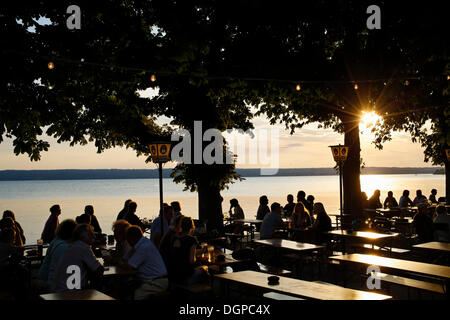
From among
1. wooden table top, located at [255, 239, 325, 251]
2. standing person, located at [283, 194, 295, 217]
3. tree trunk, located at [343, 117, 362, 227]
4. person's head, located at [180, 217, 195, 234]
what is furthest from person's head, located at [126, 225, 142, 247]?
tree trunk, located at [343, 117, 362, 227]

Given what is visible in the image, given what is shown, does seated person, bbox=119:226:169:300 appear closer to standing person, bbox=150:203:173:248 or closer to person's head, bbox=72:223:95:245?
person's head, bbox=72:223:95:245

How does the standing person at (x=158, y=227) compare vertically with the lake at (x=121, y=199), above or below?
above

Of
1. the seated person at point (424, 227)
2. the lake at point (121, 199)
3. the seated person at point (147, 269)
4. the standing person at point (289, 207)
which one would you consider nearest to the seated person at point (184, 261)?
the seated person at point (147, 269)

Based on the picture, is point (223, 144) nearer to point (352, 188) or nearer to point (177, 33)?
point (352, 188)

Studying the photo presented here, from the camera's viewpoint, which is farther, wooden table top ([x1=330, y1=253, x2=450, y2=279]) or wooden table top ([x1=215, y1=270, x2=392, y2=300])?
wooden table top ([x1=330, y1=253, x2=450, y2=279])

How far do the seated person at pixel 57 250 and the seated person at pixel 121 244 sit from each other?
95 centimetres

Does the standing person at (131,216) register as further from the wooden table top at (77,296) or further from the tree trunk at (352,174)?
the tree trunk at (352,174)

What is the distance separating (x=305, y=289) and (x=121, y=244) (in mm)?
3624

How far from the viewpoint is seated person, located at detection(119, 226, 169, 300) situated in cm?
603

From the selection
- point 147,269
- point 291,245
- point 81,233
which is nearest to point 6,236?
point 81,233

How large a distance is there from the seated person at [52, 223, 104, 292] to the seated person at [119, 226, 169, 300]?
0.53m

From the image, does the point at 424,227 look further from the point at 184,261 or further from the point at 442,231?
the point at 184,261

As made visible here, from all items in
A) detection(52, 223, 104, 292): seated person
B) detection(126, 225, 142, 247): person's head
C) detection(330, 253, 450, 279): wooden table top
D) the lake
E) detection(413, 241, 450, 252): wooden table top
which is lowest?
the lake

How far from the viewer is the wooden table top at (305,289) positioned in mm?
4947
